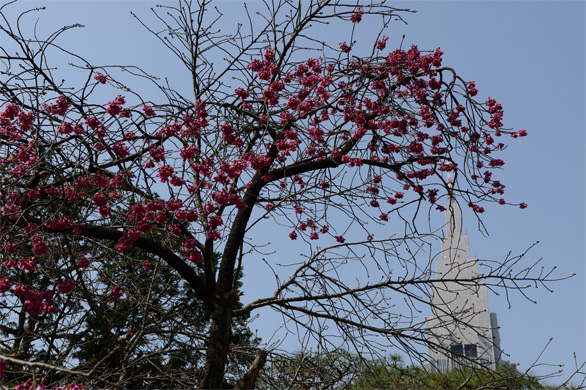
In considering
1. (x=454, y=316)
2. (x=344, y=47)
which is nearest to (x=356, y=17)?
(x=344, y=47)

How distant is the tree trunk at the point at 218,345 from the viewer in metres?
5.28

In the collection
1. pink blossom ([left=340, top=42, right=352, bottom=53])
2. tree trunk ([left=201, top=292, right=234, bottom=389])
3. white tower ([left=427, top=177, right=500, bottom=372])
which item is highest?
pink blossom ([left=340, top=42, right=352, bottom=53])

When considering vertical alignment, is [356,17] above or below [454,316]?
above

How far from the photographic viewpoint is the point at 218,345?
17.9ft

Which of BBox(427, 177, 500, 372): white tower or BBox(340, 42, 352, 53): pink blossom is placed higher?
BBox(340, 42, 352, 53): pink blossom

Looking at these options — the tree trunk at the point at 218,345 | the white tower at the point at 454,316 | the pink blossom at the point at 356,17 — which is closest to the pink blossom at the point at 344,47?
the pink blossom at the point at 356,17

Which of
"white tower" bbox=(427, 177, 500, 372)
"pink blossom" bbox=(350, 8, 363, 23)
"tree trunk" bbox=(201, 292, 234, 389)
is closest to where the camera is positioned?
"tree trunk" bbox=(201, 292, 234, 389)

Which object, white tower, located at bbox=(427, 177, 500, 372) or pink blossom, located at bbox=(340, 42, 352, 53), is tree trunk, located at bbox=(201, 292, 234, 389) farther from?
pink blossom, located at bbox=(340, 42, 352, 53)

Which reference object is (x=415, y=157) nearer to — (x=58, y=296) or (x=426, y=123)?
(x=426, y=123)

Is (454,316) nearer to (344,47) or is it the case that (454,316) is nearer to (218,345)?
(218,345)

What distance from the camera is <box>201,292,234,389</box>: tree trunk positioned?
528 centimetres

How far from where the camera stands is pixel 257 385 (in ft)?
21.5

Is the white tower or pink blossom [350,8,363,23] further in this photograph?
pink blossom [350,8,363,23]

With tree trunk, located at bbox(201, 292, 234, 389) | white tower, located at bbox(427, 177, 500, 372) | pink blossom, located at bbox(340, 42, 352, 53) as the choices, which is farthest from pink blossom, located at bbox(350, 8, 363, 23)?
tree trunk, located at bbox(201, 292, 234, 389)
